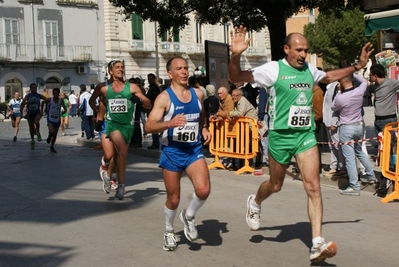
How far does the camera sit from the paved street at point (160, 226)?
664 cm

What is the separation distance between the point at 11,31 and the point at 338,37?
25.6 m

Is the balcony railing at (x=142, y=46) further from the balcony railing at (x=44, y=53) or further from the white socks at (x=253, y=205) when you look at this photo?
the white socks at (x=253, y=205)

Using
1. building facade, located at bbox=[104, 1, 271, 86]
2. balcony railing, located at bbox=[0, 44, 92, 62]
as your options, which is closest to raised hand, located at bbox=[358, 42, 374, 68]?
balcony railing, located at bbox=[0, 44, 92, 62]

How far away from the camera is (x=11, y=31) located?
4694cm

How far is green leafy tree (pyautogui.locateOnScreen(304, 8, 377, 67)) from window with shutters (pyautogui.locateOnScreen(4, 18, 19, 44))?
23.6 m

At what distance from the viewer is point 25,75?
47.7 m

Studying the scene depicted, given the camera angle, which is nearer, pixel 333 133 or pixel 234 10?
pixel 333 133

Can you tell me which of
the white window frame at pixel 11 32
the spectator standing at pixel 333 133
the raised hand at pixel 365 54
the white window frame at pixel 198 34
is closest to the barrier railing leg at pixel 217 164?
the spectator standing at pixel 333 133

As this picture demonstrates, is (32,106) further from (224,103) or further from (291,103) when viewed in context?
(291,103)

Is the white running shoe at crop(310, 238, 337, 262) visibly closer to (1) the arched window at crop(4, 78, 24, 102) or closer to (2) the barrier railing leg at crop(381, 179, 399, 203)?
(2) the barrier railing leg at crop(381, 179, 399, 203)

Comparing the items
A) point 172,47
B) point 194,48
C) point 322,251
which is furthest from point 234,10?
point 194,48

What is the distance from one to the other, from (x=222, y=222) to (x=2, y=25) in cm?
4129

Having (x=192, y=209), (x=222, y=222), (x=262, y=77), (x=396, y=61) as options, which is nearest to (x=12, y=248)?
(x=192, y=209)

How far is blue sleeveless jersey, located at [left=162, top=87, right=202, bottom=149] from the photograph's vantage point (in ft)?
22.5
